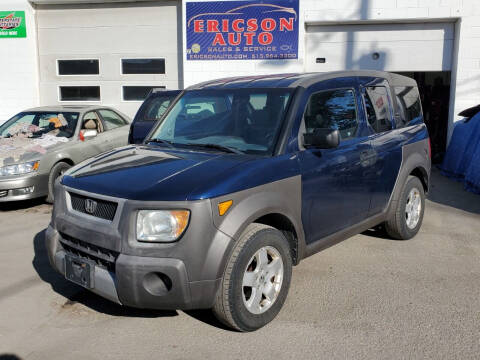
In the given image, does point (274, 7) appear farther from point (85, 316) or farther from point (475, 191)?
point (85, 316)

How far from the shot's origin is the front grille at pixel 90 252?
316 centimetres

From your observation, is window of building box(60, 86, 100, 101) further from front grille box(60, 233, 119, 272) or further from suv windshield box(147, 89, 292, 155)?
front grille box(60, 233, 119, 272)

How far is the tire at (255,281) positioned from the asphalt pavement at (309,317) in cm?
13

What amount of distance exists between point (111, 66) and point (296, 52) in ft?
16.6

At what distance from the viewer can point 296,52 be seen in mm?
Result: 11648

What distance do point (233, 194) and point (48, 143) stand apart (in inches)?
211

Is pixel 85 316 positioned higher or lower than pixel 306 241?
lower

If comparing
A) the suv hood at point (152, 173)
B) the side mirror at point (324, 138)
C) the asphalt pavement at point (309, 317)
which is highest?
the side mirror at point (324, 138)

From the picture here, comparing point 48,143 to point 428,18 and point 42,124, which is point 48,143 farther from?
point 428,18

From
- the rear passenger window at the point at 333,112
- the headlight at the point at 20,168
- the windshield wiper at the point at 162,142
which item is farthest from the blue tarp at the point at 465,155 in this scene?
the headlight at the point at 20,168

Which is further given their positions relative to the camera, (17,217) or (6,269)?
(17,217)

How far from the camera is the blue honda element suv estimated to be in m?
3.02

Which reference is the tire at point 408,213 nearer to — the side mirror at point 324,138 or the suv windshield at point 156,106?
the side mirror at point 324,138

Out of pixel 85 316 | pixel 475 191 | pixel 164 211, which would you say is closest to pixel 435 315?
pixel 164 211
